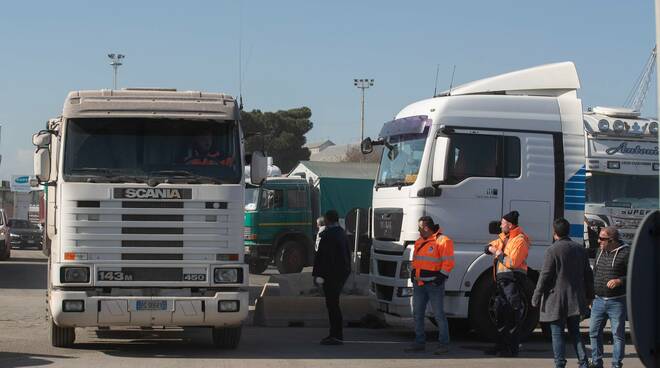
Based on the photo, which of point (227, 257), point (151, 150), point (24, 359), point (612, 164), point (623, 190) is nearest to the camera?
point (24, 359)

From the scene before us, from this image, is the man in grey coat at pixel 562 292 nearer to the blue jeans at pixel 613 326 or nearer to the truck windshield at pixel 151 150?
the blue jeans at pixel 613 326

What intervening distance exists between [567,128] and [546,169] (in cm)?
70

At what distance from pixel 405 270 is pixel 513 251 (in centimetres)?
196

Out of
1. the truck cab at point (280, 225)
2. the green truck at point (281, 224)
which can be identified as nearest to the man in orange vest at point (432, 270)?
the green truck at point (281, 224)

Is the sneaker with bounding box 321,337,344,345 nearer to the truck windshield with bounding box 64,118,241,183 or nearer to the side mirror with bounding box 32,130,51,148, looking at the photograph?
the truck windshield with bounding box 64,118,241,183

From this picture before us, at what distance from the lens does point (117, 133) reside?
1272 centimetres

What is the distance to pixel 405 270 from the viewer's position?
47.1ft

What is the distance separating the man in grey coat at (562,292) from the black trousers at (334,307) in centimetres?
375

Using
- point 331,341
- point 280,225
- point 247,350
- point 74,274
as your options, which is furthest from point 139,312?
point 280,225

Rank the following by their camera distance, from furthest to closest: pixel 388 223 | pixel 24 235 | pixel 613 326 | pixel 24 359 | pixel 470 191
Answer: pixel 24 235, pixel 388 223, pixel 470 191, pixel 24 359, pixel 613 326

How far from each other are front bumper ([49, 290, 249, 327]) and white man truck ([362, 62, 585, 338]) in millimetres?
2979

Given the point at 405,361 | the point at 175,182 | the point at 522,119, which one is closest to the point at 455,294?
the point at 405,361

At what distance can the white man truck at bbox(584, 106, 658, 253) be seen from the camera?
15.8 metres

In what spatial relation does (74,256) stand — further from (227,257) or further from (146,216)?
(227,257)
